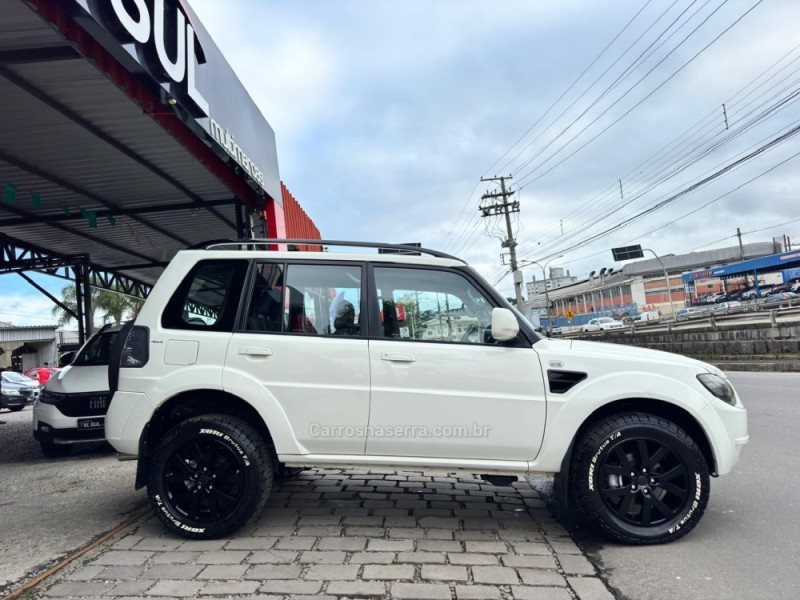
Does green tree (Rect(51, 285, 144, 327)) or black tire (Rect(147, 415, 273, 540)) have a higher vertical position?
green tree (Rect(51, 285, 144, 327))

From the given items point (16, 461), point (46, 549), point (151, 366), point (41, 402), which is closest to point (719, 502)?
point (151, 366)

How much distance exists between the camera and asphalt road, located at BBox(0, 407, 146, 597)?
3.50m

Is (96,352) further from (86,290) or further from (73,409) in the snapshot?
(86,290)

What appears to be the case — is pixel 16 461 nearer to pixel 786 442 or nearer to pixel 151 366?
pixel 151 366

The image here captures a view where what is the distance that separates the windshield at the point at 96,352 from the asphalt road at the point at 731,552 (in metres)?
6.24

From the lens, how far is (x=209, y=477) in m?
3.61

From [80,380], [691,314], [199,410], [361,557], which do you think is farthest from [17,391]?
[691,314]

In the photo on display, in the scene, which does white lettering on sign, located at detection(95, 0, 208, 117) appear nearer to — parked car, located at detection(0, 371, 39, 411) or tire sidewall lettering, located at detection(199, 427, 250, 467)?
tire sidewall lettering, located at detection(199, 427, 250, 467)

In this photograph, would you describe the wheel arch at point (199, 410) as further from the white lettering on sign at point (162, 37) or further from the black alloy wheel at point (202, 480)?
the white lettering on sign at point (162, 37)

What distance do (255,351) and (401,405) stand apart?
40.9 inches

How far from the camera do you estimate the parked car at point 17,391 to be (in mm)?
15248

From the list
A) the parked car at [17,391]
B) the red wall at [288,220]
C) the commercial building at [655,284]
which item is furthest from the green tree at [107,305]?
the commercial building at [655,284]

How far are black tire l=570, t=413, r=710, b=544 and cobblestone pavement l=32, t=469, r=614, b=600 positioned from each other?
35cm

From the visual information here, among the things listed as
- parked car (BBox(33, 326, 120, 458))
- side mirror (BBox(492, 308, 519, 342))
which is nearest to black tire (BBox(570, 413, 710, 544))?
side mirror (BBox(492, 308, 519, 342))
